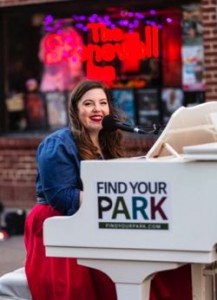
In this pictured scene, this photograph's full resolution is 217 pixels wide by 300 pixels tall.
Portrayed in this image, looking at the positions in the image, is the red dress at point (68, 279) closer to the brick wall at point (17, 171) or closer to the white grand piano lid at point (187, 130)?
the white grand piano lid at point (187, 130)

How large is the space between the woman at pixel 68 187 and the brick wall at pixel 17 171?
603cm

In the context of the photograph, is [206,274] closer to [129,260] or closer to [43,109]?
[129,260]

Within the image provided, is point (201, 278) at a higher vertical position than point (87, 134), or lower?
lower

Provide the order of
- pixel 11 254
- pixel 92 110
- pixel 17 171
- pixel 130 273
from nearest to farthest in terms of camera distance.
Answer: pixel 130 273 → pixel 92 110 → pixel 11 254 → pixel 17 171

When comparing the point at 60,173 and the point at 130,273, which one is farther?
the point at 60,173

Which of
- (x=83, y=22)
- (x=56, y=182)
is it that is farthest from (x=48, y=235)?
(x=83, y=22)

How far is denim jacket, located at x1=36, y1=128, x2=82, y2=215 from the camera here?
4.77 meters

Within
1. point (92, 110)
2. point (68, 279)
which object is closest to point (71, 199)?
point (68, 279)

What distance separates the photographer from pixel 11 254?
27.9 feet

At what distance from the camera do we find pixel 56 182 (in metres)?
4.80

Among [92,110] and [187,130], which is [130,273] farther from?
[92,110]

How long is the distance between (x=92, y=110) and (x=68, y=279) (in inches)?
37.9

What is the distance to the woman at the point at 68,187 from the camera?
15.8 feet

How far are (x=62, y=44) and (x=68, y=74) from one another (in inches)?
15.5
